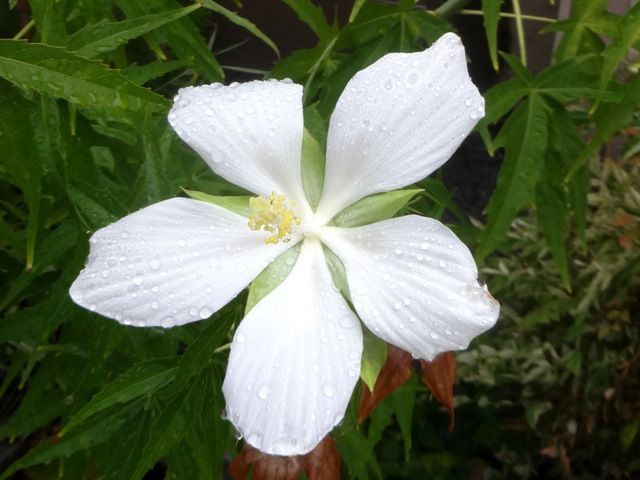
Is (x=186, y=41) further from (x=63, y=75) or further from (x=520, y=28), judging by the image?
(x=520, y=28)

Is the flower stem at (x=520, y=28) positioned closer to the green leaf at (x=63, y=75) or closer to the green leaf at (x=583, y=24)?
the green leaf at (x=583, y=24)

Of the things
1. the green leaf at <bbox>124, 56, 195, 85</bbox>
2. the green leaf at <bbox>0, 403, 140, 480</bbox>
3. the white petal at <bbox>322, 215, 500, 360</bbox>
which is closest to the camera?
the white petal at <bbox>322, 215, 500, 360</bbox>

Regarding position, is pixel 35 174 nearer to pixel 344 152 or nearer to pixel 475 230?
pixel 344 152

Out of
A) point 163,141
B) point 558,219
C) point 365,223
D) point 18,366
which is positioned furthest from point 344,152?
point 18,366

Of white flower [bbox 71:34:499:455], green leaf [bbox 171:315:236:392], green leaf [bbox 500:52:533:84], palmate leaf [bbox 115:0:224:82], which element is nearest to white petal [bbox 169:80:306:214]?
white flower [bbox 71:34:499:455]

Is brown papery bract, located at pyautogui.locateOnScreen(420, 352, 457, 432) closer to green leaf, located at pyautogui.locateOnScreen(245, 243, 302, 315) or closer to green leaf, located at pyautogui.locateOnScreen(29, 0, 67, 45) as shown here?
green leaf, located at pyautogui.locateOnScreen(245, 243, 302, 315)

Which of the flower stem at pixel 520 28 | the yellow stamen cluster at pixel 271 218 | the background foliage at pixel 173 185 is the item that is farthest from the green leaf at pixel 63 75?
the flower stem at pixel 520 28

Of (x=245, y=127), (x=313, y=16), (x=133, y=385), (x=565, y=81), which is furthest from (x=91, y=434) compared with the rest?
(x=565, y=81)
